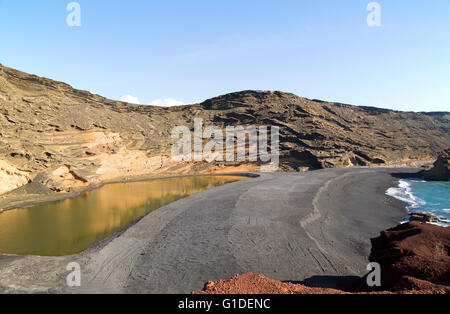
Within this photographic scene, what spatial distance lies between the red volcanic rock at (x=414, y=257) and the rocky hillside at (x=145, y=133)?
2953 centimetres

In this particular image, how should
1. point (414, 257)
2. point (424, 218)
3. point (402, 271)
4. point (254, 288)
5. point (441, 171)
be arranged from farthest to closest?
point (441, 171), point (424, 218), point (414, 257), point (402, 271), point (254, 288)

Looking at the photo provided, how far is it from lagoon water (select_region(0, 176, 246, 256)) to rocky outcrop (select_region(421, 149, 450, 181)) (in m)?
32.6

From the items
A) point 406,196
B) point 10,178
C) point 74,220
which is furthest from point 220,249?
point 10,178

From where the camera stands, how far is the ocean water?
62.2ft

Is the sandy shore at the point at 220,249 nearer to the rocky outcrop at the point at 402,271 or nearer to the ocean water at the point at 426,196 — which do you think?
the ocean water at the point at 426,196

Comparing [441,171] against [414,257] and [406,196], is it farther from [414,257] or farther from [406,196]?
[414,257]

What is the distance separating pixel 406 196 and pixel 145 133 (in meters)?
39.5

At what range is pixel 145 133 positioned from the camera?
1780 inches

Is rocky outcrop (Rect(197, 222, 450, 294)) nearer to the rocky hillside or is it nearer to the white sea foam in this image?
the white sea foam

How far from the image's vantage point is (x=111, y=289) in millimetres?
8812

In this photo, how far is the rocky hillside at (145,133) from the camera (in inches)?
1110

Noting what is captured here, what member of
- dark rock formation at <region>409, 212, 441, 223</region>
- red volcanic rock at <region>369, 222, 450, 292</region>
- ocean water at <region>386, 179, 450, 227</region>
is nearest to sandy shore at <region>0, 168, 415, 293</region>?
dark rock formation at <region>409, 212, 441, 223</region>

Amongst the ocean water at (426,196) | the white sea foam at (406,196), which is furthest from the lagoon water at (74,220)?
the ocean water at (426,196)
